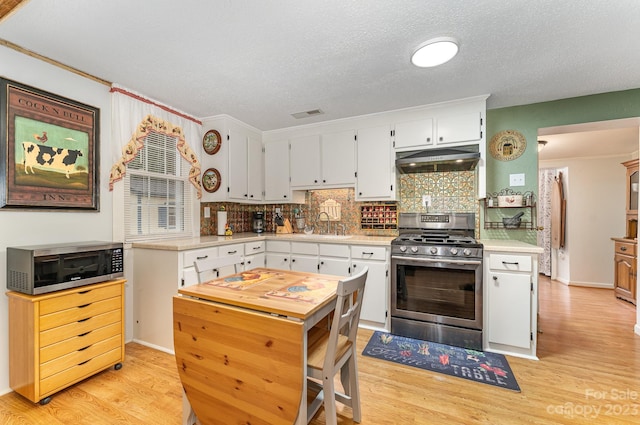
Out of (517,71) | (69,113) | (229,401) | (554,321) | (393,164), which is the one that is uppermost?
(517,71)

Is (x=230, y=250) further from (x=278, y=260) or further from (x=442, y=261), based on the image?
(x=442, y=261)

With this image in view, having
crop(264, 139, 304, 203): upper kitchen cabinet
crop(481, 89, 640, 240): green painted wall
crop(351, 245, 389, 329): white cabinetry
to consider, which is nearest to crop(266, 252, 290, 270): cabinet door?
crop(264, 139, 304, 203): upper kitchen cabinet

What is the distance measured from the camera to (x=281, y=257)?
3.49 m

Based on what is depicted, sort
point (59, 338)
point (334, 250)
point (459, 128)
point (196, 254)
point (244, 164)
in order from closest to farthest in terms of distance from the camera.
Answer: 1. point (59, 338)
2. point (196, 254)
3. point (459, 128)
4. point (334, 250)
5. point (244, 164)

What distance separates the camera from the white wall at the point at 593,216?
4.73 m

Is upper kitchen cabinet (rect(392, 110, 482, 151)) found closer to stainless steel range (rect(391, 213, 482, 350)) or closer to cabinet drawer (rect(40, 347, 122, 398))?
stainless steel range (rect(391, 213, 482, 350))

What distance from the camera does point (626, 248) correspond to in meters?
4.02

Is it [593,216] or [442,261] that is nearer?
[442,261]

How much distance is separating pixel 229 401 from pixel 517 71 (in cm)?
314

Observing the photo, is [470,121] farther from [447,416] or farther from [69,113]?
[69,113]

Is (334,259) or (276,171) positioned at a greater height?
(276,171)

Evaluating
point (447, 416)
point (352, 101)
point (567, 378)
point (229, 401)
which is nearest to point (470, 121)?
point (352, 101)

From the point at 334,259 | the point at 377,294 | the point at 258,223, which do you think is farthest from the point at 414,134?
the point at 258,223

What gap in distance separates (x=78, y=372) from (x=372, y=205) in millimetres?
3169
